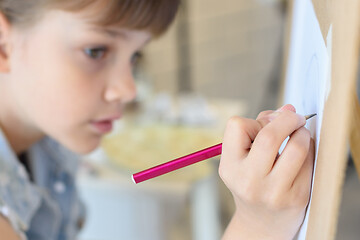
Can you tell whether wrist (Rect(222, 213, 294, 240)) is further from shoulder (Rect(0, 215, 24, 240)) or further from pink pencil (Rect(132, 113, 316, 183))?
shoulder (Rect(0, 215, 24, 240))

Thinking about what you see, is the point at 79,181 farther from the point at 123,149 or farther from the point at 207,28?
the point at 207,28

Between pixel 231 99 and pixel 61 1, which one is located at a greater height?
pixel 61 1

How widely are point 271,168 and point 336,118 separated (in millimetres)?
79

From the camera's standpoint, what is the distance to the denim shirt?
1.92 ft

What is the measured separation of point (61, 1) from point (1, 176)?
24 centimetres

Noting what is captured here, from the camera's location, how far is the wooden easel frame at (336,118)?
9.0 inches

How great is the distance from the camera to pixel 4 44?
0.57 m

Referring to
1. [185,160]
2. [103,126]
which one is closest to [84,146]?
[103,126]

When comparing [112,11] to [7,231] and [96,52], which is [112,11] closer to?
[96,52]

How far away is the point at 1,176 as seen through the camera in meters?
0.57

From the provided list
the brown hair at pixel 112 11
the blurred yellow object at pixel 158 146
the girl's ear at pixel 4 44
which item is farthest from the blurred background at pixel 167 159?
the girl's ear at pixel 4 44

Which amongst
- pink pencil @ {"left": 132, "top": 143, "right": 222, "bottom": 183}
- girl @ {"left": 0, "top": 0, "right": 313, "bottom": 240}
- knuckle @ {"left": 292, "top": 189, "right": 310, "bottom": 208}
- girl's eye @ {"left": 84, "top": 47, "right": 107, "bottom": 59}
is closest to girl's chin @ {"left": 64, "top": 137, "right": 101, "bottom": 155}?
girl @ {"left": 0, "top": 0, "right": 313, "bottom": 240}

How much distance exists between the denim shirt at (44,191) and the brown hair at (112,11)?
0.57 ft

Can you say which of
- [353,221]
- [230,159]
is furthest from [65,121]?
[353,221]
